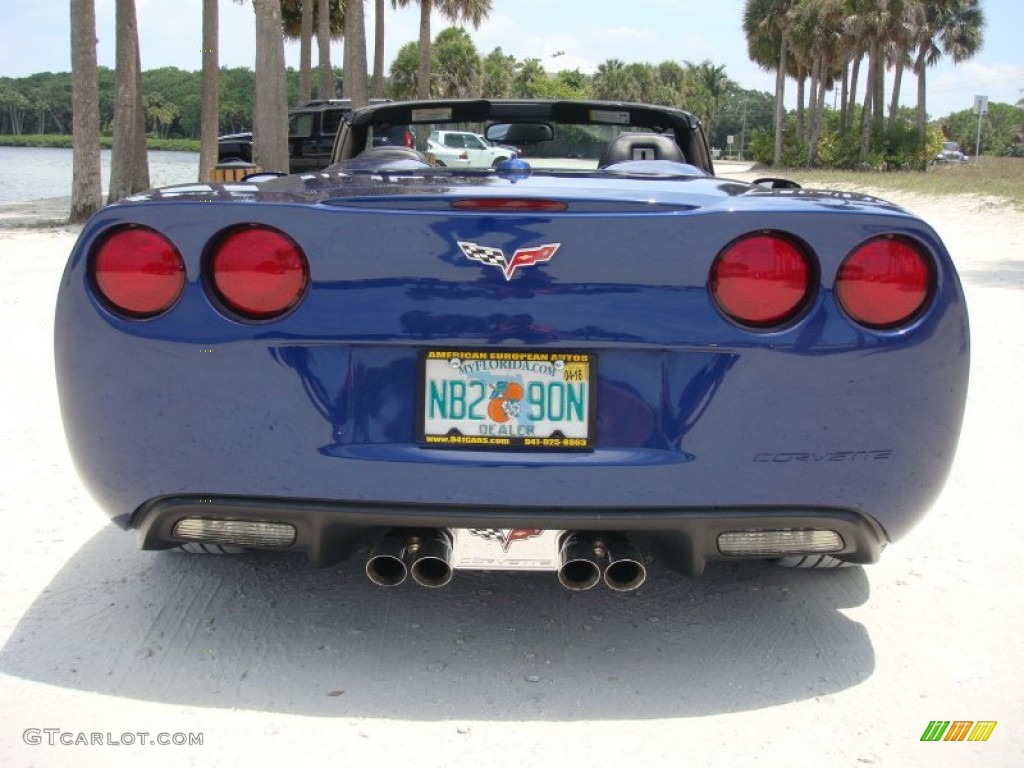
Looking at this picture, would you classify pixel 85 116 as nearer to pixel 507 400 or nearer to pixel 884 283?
pixel 507 400

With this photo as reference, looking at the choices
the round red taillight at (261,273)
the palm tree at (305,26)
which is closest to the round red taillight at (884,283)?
the round red taillight at (261,273)

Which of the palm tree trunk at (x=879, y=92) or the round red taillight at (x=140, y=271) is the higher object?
the palm tree trunk at (x=879, y=92)

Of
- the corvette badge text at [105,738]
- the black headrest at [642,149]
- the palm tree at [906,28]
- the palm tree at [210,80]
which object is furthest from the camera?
the palm tree at [906,28]

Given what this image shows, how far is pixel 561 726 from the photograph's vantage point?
226 centimetres

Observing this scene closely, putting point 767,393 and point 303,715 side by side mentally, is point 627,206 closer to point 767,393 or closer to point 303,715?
point 767,393

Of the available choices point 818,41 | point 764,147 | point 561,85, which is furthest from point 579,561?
point 561,85

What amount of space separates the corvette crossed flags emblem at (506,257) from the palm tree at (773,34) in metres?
56.0

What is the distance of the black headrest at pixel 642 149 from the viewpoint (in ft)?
12.9

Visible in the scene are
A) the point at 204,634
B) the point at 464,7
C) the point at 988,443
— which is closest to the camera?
the point at 204,634

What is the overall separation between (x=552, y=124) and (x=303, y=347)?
243 cm

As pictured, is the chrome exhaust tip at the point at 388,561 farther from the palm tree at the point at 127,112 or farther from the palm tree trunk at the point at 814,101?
the palm tree trunk at the point at 814,101

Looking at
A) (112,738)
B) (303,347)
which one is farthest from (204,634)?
(303,347)

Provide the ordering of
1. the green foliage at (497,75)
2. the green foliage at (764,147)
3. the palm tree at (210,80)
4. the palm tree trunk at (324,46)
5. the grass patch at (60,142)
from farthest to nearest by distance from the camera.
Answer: the grass patch at (60,142) → the green foliage at (497,75) → the green foliage at (764,147) → the palm tree trunk at (324,46) → the palm tree at (210,80)

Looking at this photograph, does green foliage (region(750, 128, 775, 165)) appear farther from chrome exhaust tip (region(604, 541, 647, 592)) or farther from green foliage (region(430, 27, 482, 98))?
chrome exhaust tip (region(604, 541, 647, 592))
